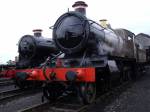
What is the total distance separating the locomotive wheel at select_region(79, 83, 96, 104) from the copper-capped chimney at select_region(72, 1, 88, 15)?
268 centimetres

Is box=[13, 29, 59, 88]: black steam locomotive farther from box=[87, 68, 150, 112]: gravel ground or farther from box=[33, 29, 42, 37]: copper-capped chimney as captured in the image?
box=[87, 68, 150, 112]: gravel ground

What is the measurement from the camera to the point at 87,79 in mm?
7590

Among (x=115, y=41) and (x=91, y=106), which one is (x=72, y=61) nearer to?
(x=91, y=106)

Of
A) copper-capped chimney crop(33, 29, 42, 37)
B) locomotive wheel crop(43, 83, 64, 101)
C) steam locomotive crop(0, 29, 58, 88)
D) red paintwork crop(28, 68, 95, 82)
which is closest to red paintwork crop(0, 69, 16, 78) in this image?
steam locomotive crop(0, 29, 58, 88)

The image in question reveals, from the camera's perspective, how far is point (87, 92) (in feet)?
26.8

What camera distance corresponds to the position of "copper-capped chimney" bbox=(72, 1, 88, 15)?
379 inches

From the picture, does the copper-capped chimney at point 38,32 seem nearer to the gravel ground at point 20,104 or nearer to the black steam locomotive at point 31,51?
the black steam locomotive at point 31,51

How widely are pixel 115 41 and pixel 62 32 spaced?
2915mm

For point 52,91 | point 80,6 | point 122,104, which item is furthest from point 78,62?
point 80,6

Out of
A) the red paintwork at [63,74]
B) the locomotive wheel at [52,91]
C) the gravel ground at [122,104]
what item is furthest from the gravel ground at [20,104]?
the gravel ground at [122,104]

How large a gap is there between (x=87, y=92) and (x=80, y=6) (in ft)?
10.5

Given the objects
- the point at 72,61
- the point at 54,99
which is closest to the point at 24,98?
the point at 54,99

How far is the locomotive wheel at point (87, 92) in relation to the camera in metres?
7.97

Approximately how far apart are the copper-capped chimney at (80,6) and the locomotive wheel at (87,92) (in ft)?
8.80
